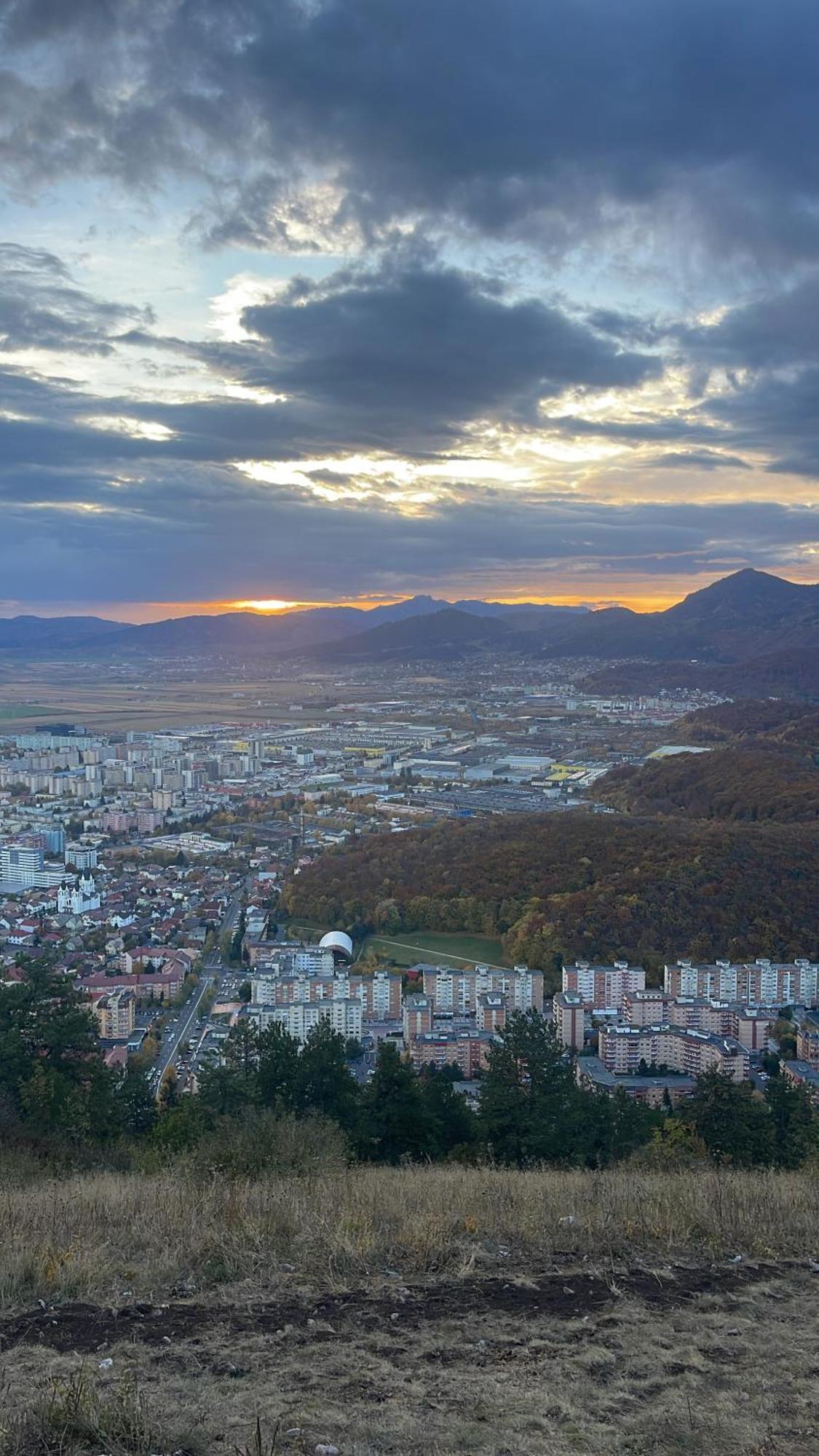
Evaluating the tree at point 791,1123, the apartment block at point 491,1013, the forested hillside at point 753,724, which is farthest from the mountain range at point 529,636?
the tree at point 791,1123

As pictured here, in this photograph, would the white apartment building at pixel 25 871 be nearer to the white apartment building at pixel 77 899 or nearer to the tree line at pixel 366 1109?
the white apartment building at pixel 77 899

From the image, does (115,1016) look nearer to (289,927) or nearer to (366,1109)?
(289,927)

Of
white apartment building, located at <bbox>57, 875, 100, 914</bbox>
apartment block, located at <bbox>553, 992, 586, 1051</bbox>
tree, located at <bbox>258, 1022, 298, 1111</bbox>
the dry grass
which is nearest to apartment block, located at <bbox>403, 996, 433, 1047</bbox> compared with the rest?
apartment block, located at <bbox>553, 992, 586, 1051</bbox>

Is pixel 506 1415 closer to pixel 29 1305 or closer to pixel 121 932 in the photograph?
pixel 29 1305

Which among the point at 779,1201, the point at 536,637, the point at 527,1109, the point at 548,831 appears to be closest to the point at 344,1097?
the point at 527,1109

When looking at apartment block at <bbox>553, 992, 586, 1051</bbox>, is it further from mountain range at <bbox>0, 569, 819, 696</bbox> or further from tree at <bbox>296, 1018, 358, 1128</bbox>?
mountain range at <bbox>0, 569, 819, 696</bbox>
